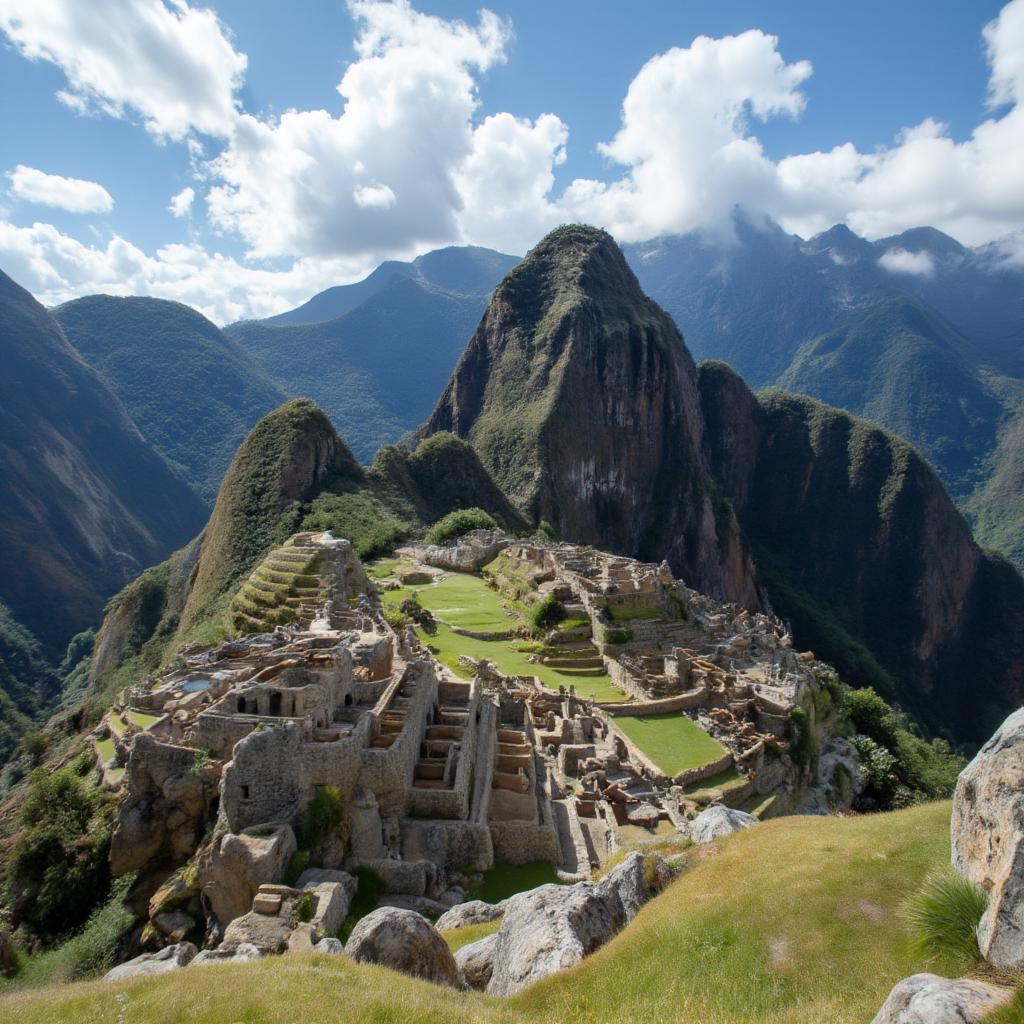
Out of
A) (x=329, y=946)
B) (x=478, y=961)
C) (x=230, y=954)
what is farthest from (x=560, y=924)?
(x=230, y=954)

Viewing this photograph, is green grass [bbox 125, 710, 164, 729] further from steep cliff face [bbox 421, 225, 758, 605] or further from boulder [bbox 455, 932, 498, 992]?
steep cliff face [bbox 421, 225, 758, 605]

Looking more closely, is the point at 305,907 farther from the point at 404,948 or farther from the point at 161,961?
the point at 404,948

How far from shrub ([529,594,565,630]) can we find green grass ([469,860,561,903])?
2635 cm

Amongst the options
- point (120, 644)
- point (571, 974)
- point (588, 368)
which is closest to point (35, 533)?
point (120, 644)

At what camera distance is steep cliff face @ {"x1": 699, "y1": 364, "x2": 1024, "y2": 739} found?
12962 centimetres

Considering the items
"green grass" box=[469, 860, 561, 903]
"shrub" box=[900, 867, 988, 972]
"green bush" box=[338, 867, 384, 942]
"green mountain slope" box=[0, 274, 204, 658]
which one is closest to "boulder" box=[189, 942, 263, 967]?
"green bush" box=[338, 867, 384, 942]

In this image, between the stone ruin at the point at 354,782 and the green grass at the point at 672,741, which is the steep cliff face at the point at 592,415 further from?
the stone ruin at the point at 354,782

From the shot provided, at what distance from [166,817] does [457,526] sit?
215 feet

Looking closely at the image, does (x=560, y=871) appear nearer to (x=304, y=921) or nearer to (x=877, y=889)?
(x=304, y=921)

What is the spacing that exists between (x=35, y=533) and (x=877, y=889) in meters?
134

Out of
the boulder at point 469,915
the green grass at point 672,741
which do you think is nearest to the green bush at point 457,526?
the green grass at point 672,741

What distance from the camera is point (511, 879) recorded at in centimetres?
1569

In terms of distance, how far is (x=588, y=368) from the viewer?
16112 centimetres

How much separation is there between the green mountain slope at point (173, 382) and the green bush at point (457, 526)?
10459cm
